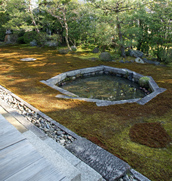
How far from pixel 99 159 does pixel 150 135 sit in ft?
4.45

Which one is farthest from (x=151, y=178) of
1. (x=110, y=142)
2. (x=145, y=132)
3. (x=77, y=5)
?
(x=77, y=5)

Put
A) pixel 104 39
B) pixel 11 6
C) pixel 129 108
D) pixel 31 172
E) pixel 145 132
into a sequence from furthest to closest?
1. pixel 11 6
2. pixel 104 39
3. pixel 129 108
4. pixel 145 132
5. pixel 31 172

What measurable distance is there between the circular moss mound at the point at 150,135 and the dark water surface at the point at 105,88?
2184 millimetres

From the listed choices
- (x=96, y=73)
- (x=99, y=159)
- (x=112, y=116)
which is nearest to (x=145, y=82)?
(x=96, y=73)

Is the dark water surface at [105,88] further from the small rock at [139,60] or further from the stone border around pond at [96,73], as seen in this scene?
the small rock at [139,60]

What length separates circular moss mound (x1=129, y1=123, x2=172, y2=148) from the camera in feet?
9.77

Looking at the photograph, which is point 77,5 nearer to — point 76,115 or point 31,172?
point 76,115

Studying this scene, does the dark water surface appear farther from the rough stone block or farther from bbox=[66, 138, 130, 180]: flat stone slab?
bbox=[66, 138, 130, 180]: flat stone slab

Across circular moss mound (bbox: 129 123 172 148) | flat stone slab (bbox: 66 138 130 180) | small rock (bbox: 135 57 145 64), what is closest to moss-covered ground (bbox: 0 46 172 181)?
circular moss mound (bbox: 129 123 172 148)

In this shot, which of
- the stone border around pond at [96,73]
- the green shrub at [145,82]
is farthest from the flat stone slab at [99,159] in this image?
the green shrub at [145,82]

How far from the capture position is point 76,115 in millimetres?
3926

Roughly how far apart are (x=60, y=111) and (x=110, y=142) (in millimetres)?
1631

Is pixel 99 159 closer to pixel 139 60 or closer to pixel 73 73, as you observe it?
pixel 73 73

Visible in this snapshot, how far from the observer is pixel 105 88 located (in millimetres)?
6617
